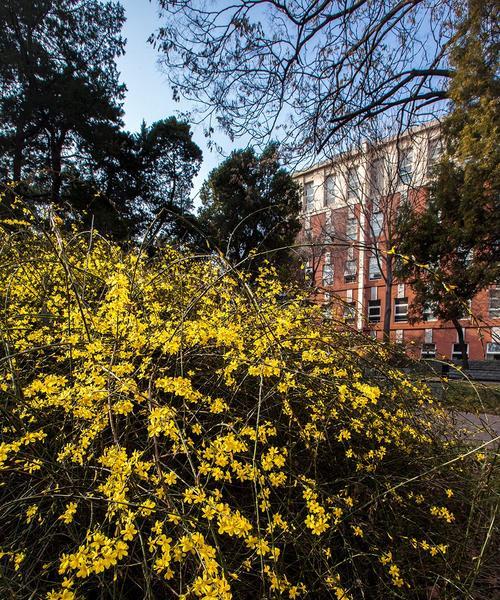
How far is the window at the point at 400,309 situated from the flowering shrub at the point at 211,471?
22357mm

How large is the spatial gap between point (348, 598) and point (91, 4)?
52.8ft

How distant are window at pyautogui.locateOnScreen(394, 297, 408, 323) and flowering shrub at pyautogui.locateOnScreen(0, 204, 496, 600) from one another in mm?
22357

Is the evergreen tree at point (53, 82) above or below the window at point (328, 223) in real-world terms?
above

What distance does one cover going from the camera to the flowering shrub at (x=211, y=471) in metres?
0.97

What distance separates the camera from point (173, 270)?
8.30 feet

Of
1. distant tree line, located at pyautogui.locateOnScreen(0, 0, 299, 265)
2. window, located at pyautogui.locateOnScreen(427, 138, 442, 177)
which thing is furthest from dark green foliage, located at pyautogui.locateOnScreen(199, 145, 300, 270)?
window, located at pyautogui.locateOnScreen(427, 138, 442, 177)

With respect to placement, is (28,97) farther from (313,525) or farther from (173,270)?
(313,525)

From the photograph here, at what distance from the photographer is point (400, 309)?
2286 centimetres

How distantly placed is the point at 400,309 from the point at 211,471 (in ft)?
77.7

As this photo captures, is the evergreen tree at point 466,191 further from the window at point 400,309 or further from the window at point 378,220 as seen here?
the window at point 400,309

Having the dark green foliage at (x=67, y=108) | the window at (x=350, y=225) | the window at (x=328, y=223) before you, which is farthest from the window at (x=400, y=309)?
the dark green foliage at (x=67, y=108)

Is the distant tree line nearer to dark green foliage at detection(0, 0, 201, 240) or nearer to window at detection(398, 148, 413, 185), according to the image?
dark green foliage at detection(0, 0, 201, 240)

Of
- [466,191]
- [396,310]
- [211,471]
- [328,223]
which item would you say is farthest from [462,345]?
[211,471]

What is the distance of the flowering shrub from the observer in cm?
97
